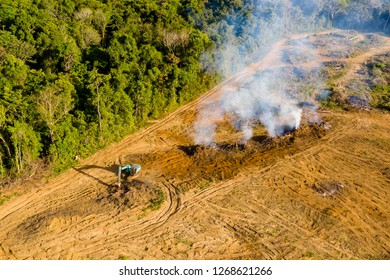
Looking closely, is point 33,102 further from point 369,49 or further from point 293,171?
point 369,49

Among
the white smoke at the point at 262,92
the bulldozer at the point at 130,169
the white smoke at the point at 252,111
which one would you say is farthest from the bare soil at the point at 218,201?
the white smoke at the point at 262,92

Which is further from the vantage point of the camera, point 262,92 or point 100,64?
point 262,92

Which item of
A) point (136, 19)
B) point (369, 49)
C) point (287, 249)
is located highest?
point (136, 19)

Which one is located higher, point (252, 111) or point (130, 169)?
point (252, 111)

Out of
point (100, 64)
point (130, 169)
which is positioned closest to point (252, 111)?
point (130, 169)

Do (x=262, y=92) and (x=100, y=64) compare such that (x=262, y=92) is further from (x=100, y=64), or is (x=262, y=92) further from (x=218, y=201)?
(x=218, y=201)

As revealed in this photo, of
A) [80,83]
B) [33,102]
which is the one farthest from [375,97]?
[33,102]
